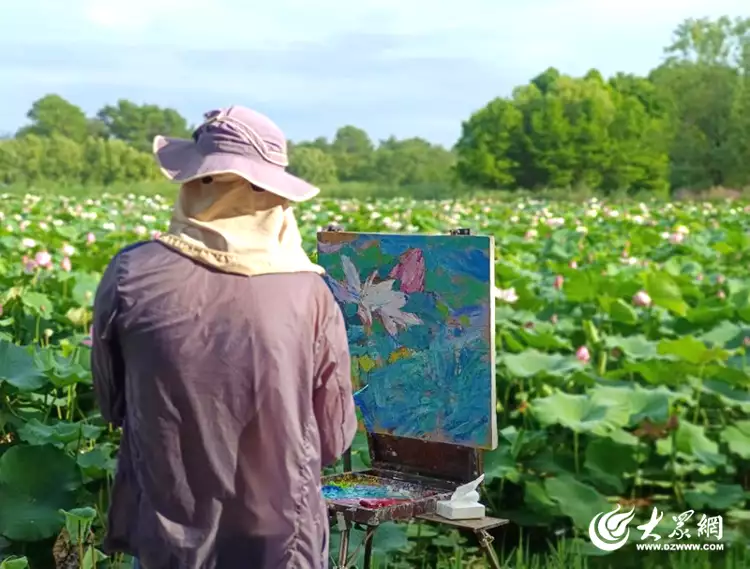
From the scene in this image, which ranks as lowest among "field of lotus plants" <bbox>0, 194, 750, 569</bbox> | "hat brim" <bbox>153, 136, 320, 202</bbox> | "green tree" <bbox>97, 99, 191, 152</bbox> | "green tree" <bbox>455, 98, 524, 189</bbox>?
"field of lotus plants" <bbox>0, 194, 750, 569</bbox>

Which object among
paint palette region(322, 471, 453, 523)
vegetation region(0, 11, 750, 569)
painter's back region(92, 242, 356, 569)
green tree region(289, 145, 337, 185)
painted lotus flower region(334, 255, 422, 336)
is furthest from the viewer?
green tree region(289, 145, 337, 185)

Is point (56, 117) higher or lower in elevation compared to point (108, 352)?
higher

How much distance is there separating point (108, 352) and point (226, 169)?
0.36m

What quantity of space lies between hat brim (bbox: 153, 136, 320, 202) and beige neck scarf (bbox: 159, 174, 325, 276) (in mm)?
26

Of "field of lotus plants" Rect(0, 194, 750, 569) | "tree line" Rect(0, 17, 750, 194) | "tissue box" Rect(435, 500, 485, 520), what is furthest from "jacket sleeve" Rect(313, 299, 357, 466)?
"tree line" Rect(0, 17, 750, 194)

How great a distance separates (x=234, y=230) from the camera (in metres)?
1.77

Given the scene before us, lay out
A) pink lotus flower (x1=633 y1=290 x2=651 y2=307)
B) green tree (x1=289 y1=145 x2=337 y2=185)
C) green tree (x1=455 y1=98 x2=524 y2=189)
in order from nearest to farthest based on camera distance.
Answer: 1. pink lotus flower (x1=633 y1=290 x2=651 y2=307)
2. green tree (x1=455 y1=98 x2=524 y2=189)
3. green tree (x1=289 y1=145 x2=337 y2=185)

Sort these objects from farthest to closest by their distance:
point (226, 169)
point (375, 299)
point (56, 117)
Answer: point (56, 117) < point (375, 299) < point (226, 169)

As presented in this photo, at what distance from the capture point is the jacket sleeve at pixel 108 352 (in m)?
1.75

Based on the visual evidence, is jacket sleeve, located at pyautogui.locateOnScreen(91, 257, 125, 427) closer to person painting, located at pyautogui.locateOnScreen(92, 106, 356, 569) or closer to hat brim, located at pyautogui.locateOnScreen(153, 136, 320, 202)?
person painting, located at pyautogui.locateOnScreen(92, 106, 356, 569)

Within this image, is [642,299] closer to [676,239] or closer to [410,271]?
[410,271]

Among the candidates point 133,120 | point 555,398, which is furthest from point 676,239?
point 133,120

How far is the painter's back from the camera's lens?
1.73 meters

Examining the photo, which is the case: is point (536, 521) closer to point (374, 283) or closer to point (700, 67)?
point (374, 283)
